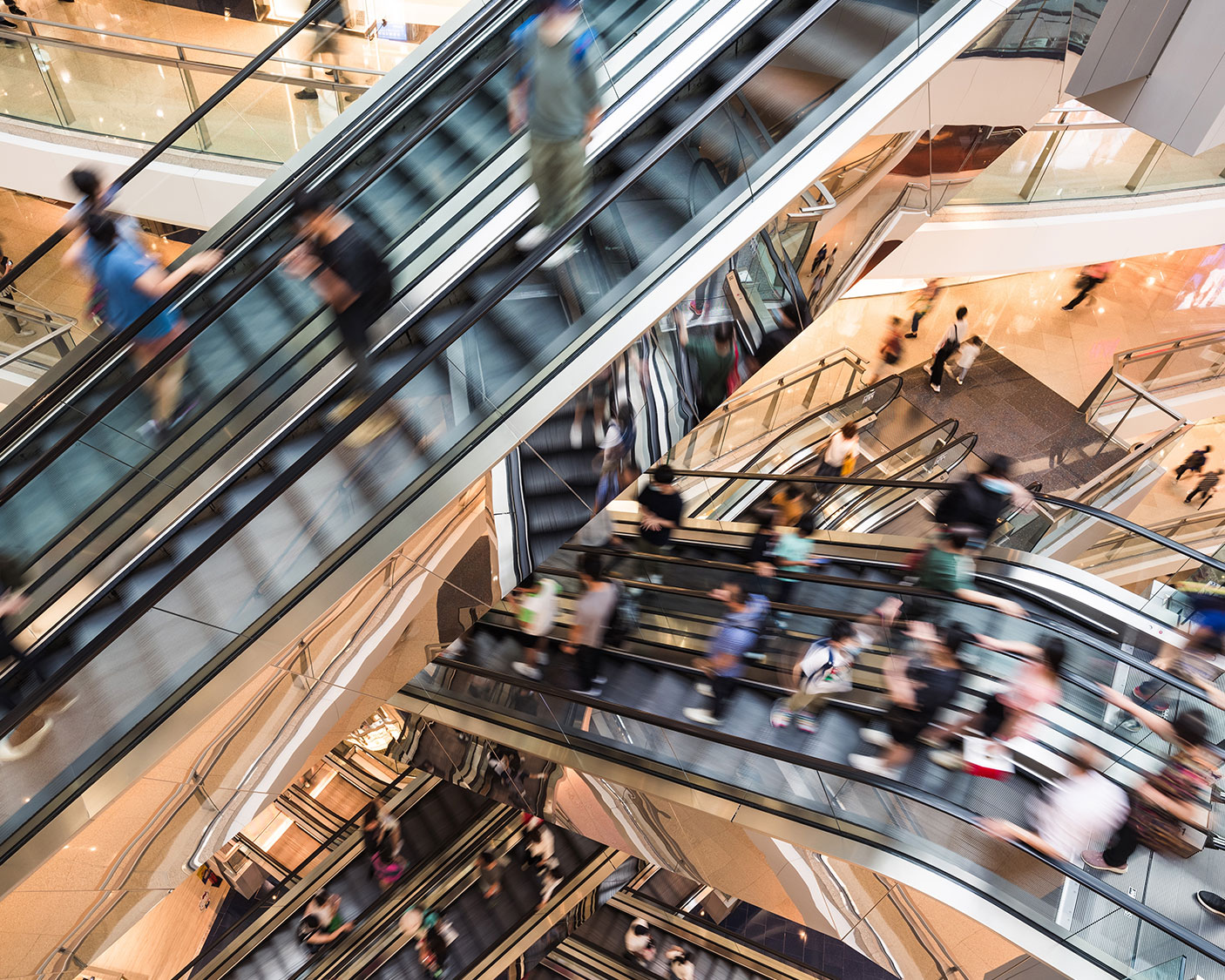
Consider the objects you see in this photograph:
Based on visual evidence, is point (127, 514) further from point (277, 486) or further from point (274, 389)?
point (277, 486)

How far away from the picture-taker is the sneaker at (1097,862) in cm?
461

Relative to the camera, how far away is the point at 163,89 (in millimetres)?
8039

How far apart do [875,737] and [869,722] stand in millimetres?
110

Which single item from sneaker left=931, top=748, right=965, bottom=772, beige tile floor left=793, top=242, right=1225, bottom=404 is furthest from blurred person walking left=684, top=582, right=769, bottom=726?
beige tile floor left=793, top=242, right=1225, bottom=404

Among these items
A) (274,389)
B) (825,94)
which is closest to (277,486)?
(274,389)

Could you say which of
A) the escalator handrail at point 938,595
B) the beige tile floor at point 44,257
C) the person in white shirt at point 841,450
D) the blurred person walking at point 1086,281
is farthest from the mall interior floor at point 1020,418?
the beige tile floor at point 44,257

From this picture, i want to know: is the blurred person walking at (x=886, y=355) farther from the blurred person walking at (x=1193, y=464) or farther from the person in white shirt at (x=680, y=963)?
the person in white shirt at (x=680, y=963)

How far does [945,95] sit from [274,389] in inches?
155

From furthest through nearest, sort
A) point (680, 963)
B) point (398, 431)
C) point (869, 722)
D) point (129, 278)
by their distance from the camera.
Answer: point (680, 963), point (869, 722), point (129, 278), point (398, 431)

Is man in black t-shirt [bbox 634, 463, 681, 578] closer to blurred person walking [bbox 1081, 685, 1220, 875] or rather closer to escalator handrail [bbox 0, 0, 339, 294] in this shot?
blurred person walking [bbox 1081, 685, 1220, 875]

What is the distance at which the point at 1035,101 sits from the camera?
5.24 metres

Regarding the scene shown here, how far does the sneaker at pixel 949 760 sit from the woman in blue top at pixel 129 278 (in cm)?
502

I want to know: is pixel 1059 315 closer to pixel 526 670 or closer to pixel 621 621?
pixel 621 621

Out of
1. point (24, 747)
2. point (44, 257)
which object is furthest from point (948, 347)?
point (24, 747)
